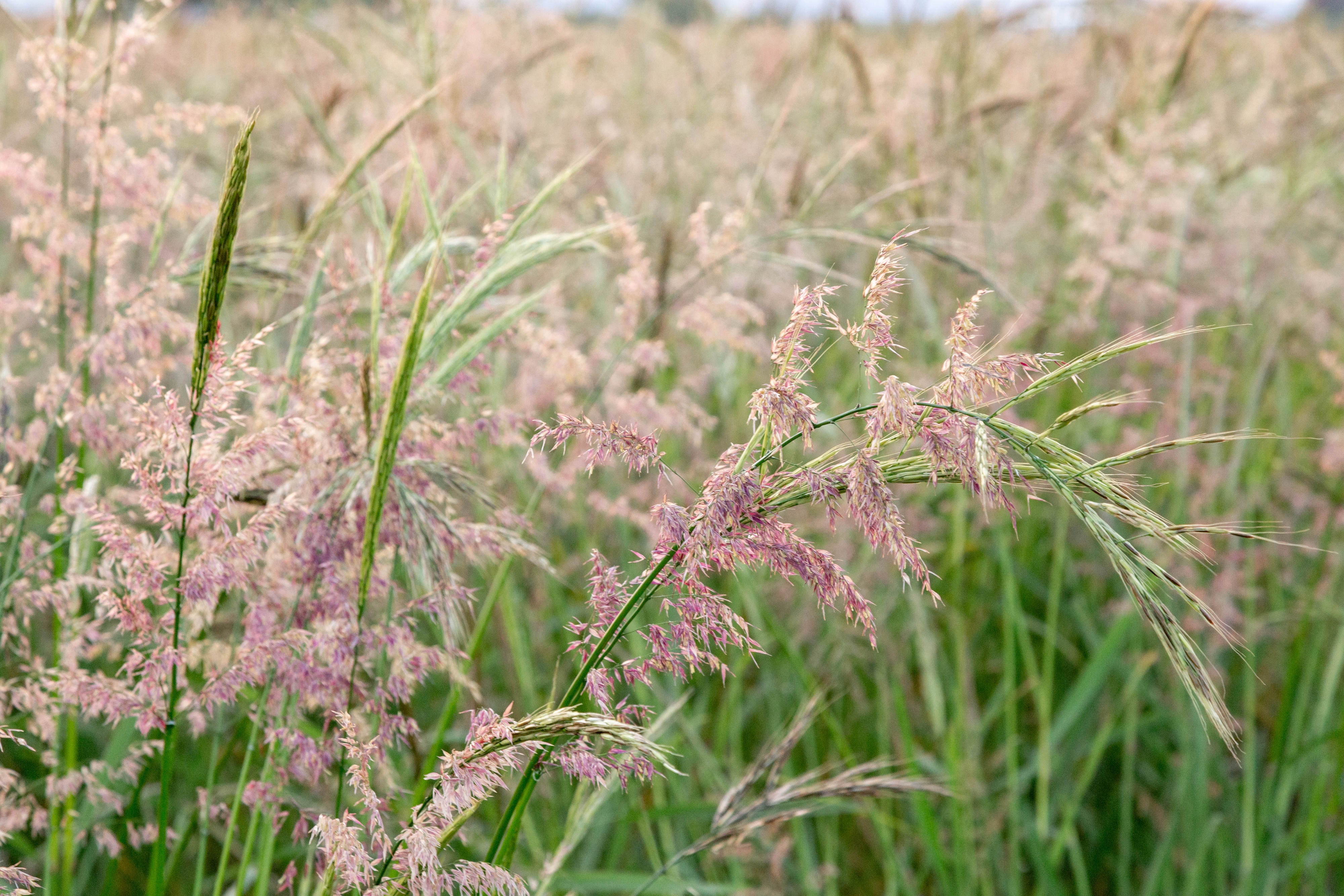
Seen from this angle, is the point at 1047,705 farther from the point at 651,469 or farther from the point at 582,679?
the point at 582,679

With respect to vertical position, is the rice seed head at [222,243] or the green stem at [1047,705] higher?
the rice seed head at [222,243]

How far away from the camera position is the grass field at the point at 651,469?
94 cm

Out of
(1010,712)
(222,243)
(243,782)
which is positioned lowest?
(1010,712)

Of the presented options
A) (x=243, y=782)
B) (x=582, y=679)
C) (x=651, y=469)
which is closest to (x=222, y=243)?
(x=582, y=679)

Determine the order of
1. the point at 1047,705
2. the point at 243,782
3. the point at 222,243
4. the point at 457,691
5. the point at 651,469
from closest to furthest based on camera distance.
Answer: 1. the point at 222,243
2. the point at 243,782
3. the point at 457,691
4. the point at 651,469
5. the point at 1047,705

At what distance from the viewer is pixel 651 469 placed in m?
1.79

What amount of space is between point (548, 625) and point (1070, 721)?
114 centimetres

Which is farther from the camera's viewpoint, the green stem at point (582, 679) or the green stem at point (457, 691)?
the green stem at point (457, 691)

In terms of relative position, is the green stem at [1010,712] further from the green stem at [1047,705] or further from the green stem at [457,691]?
the green stem at [457,691]

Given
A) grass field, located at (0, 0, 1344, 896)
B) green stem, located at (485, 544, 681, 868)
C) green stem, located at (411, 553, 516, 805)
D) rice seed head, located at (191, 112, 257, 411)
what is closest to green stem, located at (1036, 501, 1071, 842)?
grass field, located at (0, 0, 1344, 896)

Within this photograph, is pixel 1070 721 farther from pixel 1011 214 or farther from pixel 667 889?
pixel 1011 214

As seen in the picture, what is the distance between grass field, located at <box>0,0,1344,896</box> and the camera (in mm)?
936

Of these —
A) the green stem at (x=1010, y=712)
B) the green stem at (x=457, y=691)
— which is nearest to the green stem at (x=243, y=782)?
the green stem at (x=457, y=691)

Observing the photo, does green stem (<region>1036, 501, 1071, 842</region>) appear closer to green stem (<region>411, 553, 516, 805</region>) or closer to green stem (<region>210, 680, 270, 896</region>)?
green stem (<region>411, 553, 516, 805</region>)
